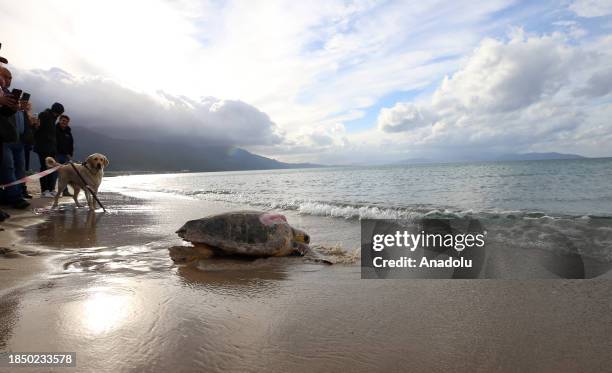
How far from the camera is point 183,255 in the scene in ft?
15.1

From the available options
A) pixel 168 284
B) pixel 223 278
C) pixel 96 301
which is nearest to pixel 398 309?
pixel 223 278

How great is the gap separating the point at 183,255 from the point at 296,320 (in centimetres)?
257

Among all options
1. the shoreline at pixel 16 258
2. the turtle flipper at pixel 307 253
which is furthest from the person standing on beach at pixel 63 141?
the turtle flipper at pixel 307 253

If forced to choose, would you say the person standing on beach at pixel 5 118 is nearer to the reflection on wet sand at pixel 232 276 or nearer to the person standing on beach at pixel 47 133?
the reflection on wet sand at pixel 232 276

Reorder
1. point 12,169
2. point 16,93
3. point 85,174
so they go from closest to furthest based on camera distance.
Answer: point 16,93 → point 12,169 → point 85,174

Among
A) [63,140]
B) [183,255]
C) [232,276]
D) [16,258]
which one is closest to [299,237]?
[232,276]

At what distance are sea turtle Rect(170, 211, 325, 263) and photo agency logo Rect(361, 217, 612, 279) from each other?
120cm

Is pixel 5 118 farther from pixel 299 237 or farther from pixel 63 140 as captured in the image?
pixel 63 140

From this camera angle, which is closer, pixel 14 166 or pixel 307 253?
pixel 307 253

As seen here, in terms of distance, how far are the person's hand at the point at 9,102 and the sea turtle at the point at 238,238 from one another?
11.4 ft

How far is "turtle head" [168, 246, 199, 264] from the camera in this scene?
4.50 meters

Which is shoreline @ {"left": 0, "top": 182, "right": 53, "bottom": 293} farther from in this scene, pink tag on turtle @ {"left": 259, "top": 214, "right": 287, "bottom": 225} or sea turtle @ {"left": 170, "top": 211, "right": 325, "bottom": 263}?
pink tag on turtle @ {"left": 259, "top": 214, "right": 287, "bottom": 225}

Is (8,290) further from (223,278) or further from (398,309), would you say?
(398,309)

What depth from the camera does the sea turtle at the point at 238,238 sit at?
4.74 meters
